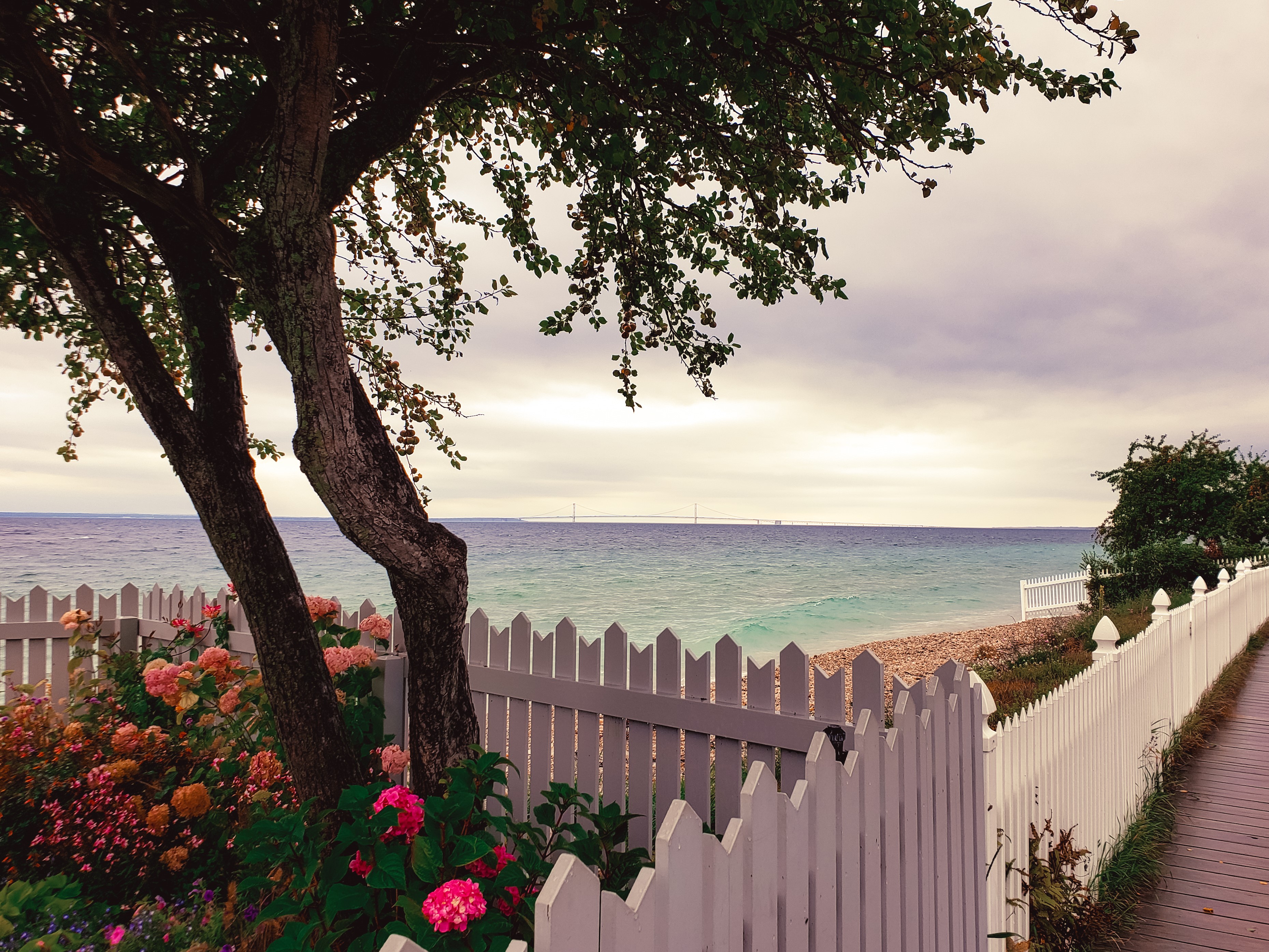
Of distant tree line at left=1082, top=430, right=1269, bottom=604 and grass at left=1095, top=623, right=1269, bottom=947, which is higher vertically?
distant tree line at left=1082, top=430, right=1269, bottom=604

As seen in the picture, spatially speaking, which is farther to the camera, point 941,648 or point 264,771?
point 941,648

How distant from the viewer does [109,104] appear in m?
4.02

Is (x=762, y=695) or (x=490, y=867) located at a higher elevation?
(x=762, y=695)

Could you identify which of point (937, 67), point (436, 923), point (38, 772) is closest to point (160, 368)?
point (38, 772)

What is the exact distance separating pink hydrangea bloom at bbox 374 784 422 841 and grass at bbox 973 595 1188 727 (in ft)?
19.2

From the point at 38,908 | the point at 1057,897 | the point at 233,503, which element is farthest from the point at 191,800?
the point at 1057,897

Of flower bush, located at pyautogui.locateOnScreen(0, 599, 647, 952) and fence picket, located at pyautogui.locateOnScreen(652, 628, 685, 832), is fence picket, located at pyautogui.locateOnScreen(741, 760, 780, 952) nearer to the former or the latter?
flower bush, located at pyautogui.locateOnScreen(0, 599, 647, 952)

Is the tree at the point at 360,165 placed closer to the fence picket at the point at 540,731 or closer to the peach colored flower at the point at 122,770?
the fence picket at the point at 540,731

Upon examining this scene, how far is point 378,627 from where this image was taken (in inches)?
163

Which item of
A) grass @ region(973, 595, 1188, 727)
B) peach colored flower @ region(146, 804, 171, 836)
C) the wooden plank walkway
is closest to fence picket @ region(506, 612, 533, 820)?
peach colored flower @ region(146, 804, 171, 836)

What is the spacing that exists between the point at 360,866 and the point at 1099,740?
444cm

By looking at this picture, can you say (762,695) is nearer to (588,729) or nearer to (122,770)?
(588,729)

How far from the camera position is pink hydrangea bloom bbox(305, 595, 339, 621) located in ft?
14.0

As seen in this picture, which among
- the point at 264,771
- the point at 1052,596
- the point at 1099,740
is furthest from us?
the point at 1052,596
